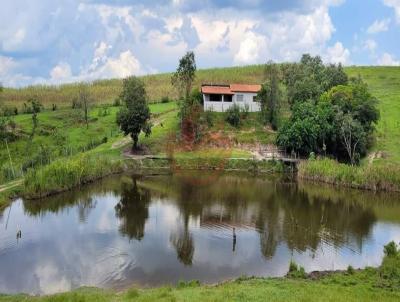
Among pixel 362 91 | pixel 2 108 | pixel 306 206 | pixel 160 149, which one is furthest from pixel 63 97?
pixel 306 206

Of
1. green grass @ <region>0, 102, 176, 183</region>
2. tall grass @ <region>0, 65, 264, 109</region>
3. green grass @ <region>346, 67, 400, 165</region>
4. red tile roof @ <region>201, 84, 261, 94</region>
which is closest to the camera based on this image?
green grass @ <region>0, 102, 176, 183</region>

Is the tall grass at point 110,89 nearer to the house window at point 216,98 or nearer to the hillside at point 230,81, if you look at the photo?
the hillside at point 230,81

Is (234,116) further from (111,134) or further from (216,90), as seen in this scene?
(111,134)

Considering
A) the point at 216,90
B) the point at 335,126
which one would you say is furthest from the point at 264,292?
the point at 216,90

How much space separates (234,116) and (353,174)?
26240mm

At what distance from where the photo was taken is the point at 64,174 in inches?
1997

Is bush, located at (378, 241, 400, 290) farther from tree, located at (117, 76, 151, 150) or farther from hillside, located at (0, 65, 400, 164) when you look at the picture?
tree, located at (117, 76, 151, 150)

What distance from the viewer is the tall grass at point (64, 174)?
4753 cm

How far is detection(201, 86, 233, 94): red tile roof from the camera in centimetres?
7895

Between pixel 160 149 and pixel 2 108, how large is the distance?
32201 millimetres

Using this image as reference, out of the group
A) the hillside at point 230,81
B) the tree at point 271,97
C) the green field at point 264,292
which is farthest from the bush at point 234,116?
the green field at point 264,292

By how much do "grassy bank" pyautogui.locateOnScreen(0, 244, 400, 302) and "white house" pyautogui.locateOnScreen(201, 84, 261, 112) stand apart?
53620mm

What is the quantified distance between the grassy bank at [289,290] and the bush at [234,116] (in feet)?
163

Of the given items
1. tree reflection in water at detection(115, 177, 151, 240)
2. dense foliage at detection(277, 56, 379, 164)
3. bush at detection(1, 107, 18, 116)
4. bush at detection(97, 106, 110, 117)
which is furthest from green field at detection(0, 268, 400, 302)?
bush at detection(1, 107, 18, 116)
